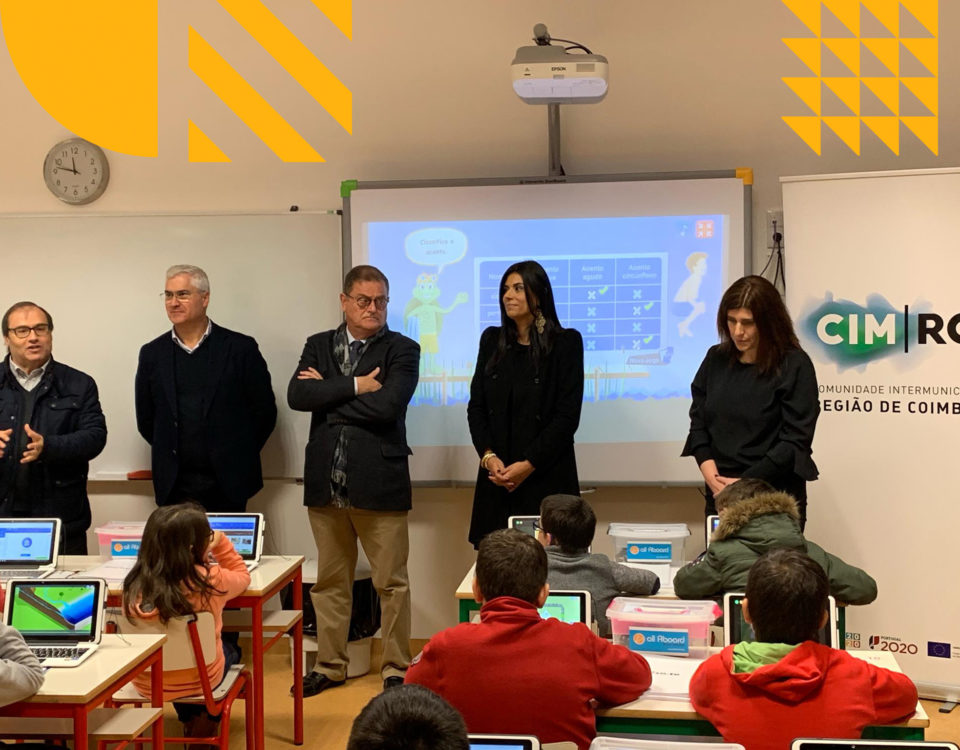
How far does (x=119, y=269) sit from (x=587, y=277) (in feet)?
7.78

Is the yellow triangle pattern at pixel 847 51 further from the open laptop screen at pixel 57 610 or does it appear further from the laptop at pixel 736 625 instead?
the open laptop screen at pixel 57 610

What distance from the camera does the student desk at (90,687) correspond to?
277 cm

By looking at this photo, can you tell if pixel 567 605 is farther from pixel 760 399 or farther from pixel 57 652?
pixel 760 399

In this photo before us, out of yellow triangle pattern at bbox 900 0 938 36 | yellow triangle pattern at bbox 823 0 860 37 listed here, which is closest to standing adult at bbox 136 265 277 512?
yellow triangle pattern at bbox 823 0 860 37

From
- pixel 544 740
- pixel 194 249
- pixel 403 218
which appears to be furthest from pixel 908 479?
pixel 194 249

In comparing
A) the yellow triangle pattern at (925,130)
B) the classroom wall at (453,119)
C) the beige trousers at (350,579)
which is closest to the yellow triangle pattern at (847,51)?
the classroom wall at (453,119)

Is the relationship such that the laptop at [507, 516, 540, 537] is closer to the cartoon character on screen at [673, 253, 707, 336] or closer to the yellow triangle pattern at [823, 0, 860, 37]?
the cartoon character on screen at [673, 253, 707, 336]

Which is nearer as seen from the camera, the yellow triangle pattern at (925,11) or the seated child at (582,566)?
the seated child at (582,566)

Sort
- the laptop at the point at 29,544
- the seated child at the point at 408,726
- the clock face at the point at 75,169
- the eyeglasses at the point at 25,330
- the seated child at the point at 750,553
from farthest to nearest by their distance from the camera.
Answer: the clock face at the point at 75,169 → the eyeglasses at the point at 25,330 → the laptop at the point at 29,544 → the seated child at the point at 750,553 → the seated child at the point at 408,726

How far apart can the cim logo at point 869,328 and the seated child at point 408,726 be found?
3633 millimetres

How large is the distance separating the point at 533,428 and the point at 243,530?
1.27 m

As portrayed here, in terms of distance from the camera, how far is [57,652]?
3074 millimetres

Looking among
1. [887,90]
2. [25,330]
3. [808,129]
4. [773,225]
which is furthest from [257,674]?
[887,90]

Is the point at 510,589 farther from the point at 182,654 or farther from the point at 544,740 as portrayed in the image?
the point at 182,654
